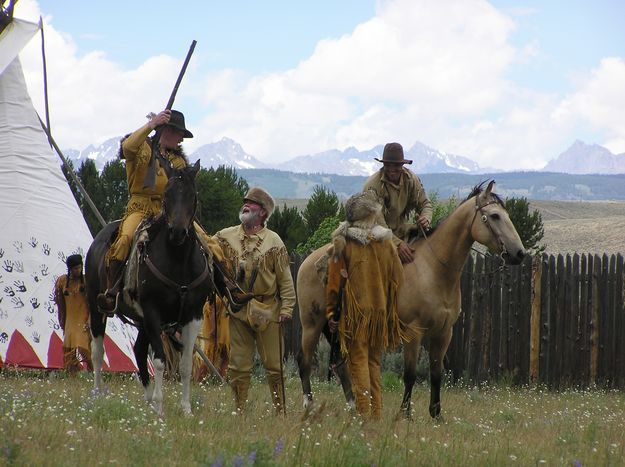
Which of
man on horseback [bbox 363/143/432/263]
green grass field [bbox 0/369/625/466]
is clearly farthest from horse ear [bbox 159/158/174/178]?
man on horseback [bbox 363/143/432/263]

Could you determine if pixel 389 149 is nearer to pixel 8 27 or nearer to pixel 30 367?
pixel 30 367

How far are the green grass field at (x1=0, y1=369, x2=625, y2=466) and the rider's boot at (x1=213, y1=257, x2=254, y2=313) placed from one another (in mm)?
884

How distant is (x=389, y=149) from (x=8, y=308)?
201 inches

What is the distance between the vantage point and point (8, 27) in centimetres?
1309

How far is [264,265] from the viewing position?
27.2ft

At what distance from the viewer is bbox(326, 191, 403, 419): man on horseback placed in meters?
7.67

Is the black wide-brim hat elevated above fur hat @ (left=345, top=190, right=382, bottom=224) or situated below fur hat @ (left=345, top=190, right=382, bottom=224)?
below

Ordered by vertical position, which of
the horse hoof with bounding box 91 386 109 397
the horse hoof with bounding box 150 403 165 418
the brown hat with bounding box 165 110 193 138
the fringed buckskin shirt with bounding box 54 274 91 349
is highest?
the brown hat with bounding box 165 110 193 138

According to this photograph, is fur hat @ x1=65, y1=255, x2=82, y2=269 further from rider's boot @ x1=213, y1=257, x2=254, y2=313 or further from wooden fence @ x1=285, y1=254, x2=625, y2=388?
wooden fence @ x1=285, y1=254, x2=625, y2=388

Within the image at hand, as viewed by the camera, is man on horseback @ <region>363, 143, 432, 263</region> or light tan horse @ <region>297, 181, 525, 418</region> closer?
light tan horse @ <region>297, 181, 525, 418</region>

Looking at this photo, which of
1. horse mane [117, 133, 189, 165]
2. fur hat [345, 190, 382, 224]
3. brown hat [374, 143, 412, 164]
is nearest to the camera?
fur hat [345, 190, 382, 224]

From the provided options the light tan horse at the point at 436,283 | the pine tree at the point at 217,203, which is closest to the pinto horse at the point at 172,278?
the light tan horse at the point at 436,283

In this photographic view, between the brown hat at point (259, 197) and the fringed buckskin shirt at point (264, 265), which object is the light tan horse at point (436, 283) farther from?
the brown hat at point (259, 197)

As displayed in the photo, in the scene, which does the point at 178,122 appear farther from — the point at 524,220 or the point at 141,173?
the point at 524,220
